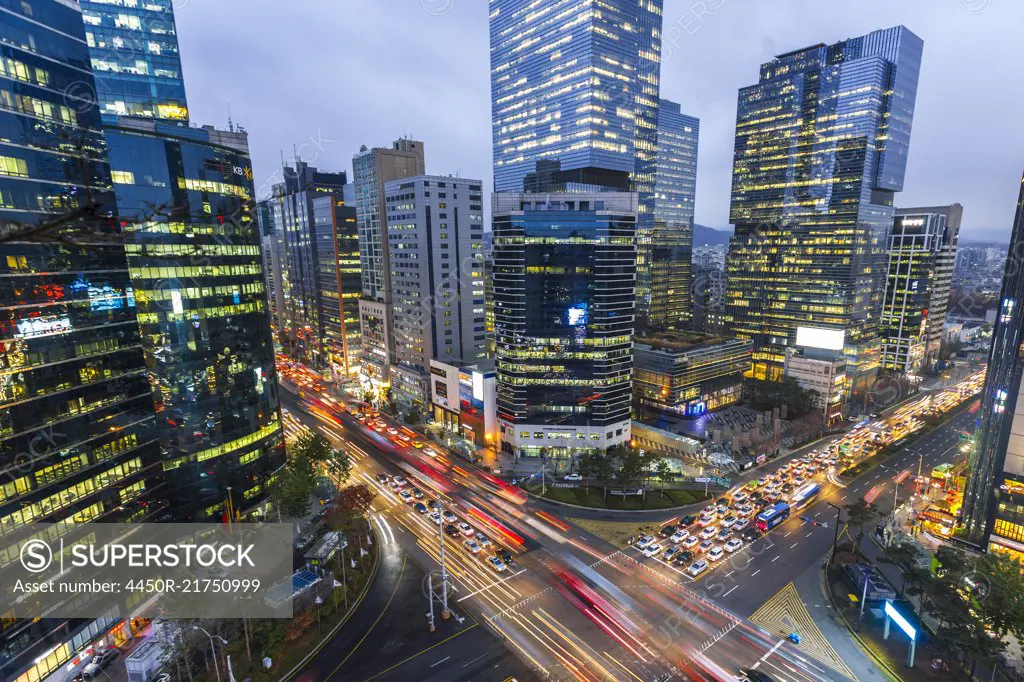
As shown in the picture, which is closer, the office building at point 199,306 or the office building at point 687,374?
the office building at point 199,306

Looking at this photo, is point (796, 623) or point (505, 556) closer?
point (796, 623)

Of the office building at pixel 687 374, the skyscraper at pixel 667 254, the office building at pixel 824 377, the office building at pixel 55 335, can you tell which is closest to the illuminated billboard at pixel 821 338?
the office building at pixel 824 377

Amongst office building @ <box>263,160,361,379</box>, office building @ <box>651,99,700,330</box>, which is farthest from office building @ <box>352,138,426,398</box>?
office building @ <box>651,99,700,330</box>

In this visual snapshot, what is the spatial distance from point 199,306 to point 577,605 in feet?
177

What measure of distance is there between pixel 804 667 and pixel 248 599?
5259 cm

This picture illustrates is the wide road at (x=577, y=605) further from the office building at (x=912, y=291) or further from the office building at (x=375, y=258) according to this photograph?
the office building at (x=912, y=291)

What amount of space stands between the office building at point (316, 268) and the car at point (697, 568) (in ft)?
357

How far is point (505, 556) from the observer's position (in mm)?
58250

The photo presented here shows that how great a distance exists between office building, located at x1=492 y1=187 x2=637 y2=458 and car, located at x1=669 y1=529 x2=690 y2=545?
67.9 ft

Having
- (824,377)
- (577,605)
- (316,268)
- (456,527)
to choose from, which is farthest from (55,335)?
(824,377)

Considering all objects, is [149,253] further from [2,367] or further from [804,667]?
[804,667]

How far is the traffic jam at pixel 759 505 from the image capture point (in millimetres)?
59594

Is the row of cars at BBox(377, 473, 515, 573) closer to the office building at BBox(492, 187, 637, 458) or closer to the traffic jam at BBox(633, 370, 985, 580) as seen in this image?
the traffic jam at BBox(633, 370, 985, 580)

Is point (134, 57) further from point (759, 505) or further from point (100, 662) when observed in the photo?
point (759, 505)
